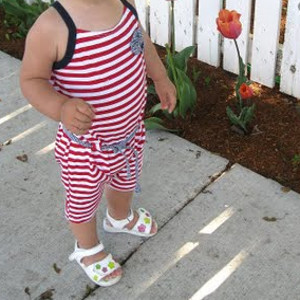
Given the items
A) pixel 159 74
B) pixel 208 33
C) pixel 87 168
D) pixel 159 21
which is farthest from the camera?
pixel 159 21

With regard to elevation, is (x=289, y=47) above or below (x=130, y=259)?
above

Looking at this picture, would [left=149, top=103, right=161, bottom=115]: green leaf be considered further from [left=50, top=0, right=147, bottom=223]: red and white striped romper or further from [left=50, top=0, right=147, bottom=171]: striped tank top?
[left=50, top=0, right=147, bottom=171]: striped tank top

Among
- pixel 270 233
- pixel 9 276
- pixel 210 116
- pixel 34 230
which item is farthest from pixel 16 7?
pixel 270 233

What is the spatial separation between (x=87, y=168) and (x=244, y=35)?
1690 mm

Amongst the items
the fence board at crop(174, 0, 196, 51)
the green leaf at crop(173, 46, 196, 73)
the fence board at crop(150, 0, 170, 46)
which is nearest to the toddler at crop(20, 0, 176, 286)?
the green leaf at crop(173, 46, 196, 73)

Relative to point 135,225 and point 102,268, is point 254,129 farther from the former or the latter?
point 102,268

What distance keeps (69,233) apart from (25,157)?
0.64 metres

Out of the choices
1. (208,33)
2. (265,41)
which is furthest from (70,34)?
(208,33)

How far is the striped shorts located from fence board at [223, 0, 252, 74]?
1421 mm

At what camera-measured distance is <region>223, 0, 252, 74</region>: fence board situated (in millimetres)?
3373

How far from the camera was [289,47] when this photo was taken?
331 centimetres

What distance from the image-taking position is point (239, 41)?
3516mm

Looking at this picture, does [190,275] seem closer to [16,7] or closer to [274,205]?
[274,205]

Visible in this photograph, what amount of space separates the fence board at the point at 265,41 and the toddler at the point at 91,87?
120 cm
